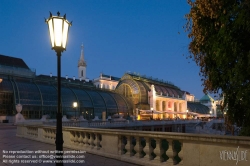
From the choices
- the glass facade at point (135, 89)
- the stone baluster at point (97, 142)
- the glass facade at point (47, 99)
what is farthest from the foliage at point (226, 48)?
the glass facade at point (135, 89)

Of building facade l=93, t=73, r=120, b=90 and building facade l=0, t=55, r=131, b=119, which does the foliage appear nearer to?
building facade l=0, t=55, r=131, b=119

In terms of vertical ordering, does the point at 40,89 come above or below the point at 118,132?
above

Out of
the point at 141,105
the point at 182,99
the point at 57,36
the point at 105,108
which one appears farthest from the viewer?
the point at 182,99

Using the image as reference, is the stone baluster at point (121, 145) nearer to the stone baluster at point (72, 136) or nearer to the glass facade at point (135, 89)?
the stone baluster at point (72, 136)

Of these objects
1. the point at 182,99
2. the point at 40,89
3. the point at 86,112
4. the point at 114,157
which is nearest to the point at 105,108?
the point at 86,112

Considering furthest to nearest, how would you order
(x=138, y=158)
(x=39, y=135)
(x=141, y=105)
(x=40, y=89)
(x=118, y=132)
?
1. (x=141, y=105)
2. (x=40, y=89)
3. (x=39, y=135)
4. (x=118, y=132)
5. (x=138, y=158)

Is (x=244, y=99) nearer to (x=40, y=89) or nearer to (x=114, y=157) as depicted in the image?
(x=114, y=157)

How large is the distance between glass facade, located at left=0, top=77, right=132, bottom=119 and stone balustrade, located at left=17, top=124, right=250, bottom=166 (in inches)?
1579

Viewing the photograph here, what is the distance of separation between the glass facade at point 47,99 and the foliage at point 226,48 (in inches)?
1802

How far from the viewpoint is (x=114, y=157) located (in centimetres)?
866

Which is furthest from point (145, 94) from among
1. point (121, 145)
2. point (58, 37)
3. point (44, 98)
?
point (58, 37)

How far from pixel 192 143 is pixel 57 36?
4288mm

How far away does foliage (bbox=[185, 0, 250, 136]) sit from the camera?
6250mm

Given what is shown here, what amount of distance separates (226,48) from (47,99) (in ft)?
165
